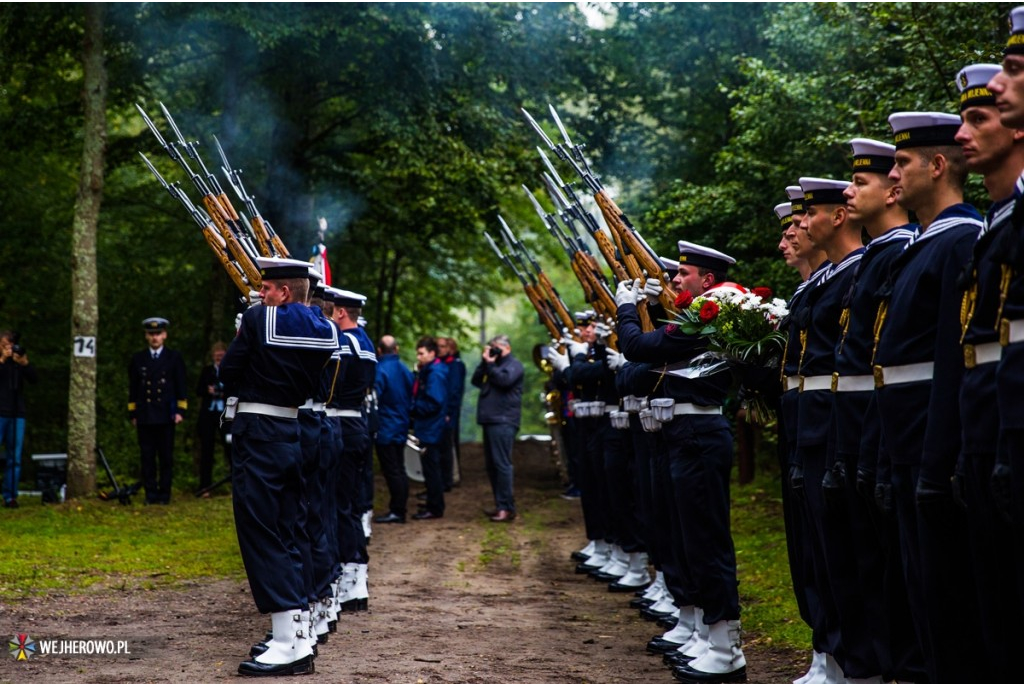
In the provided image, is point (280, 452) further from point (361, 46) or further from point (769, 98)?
point (361, 46)

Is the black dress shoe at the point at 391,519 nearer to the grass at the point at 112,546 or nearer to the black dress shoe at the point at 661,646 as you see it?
the grass at the point at 112,546

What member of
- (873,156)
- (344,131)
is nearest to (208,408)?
(344,131)

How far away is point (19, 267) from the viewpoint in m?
20.8

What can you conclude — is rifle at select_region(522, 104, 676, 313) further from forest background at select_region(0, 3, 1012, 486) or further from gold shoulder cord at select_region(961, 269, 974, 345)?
forest background at select_region(0, 3, 1012, 486)

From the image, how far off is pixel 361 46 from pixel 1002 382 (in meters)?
17.8

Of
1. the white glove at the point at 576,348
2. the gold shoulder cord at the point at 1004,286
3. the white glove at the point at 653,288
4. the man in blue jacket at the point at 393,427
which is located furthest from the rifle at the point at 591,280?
the gold shoulder cord at the point at 1004,286

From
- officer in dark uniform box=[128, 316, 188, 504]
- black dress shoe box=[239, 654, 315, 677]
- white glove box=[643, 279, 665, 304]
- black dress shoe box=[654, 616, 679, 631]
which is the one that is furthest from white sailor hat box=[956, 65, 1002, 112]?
officer in dark uniform box=[128, 316, 188, 504]

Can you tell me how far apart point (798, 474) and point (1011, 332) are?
233cm

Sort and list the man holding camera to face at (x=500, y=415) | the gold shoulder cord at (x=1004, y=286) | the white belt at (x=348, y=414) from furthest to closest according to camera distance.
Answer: the man holding camera to face at (x=500, y=415)
the white belt at (x=348, y=414)
the gold shoulder cord at (x=1004, y=286)

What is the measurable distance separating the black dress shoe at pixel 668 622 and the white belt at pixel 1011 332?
5.12 meters

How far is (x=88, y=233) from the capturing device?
16609 mm

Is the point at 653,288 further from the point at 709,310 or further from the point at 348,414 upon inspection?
the point at 348,414

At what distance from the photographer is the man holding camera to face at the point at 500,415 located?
15.9m

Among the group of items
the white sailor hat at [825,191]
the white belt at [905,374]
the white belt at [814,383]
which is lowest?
the white belt at [814,383]
